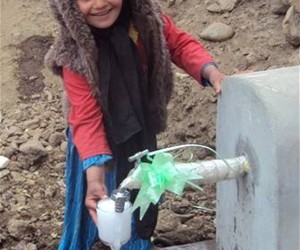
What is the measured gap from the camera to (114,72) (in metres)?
2.23

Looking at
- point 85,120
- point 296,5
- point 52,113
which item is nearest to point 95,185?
point 85,120

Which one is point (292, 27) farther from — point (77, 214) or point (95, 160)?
point (95, 160)

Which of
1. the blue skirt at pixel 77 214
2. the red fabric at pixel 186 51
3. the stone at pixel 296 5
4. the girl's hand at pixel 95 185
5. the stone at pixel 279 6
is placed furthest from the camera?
the stone at pixel 279 6

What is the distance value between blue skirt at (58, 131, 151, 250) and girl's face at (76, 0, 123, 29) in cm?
45

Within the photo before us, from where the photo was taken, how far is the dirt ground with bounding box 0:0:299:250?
295cm

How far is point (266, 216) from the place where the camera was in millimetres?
1890

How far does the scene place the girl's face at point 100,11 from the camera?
2127 mm

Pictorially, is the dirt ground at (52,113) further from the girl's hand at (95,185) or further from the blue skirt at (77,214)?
the girl's hand at (95,185)

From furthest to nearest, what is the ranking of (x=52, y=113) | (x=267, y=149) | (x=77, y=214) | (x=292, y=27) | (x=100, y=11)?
(x=52, y=113) < (x=292, y=27) < (x=77, y=214) < (x=100, y=11) < (x=267, y=149)

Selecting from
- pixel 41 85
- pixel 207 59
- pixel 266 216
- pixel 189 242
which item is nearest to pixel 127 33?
pixel 207 59

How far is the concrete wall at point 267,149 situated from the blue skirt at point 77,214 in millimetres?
556

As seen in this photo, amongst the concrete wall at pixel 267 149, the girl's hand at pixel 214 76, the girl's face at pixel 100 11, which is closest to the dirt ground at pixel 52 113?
the girl's hand at pixel 214 76

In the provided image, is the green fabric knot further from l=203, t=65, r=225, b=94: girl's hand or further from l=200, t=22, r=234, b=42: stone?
l=200, t=22, r=234, b=42: stone

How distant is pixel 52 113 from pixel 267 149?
202 cm
